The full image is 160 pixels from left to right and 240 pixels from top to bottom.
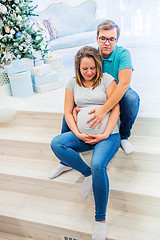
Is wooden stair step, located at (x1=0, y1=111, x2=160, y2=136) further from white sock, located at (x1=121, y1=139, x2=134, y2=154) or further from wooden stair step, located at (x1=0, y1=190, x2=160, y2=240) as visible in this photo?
wooden stair step, located at (x1=0, y1=190, x2=160, y2=240)

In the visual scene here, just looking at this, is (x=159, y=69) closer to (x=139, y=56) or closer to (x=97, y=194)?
(x=139, y=56)

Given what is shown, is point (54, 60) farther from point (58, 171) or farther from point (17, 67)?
point (58, 171)

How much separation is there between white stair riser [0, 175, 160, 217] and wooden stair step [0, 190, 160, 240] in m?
0.03

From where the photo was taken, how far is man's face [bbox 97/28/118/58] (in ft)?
4.79

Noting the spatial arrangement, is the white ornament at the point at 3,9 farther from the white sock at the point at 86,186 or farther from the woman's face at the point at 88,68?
the white sock at the point at 86,186

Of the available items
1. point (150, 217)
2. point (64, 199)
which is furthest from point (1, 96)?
point (150, 217)

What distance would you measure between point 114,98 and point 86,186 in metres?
0.58

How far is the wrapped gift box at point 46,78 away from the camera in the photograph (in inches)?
113

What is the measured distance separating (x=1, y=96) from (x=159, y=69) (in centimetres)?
198

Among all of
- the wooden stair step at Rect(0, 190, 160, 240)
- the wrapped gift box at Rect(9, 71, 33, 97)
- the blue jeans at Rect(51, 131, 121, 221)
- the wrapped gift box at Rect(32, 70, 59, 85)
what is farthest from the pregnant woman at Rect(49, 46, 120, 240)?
the wrapped gift box at Rect(32, 70, 59, 85)

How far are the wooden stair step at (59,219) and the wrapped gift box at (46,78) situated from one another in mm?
1374

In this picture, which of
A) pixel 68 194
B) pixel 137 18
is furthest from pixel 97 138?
pixel 137 18

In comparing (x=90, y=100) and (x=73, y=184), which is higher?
(x=90, y=100)

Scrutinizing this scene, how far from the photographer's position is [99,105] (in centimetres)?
156
